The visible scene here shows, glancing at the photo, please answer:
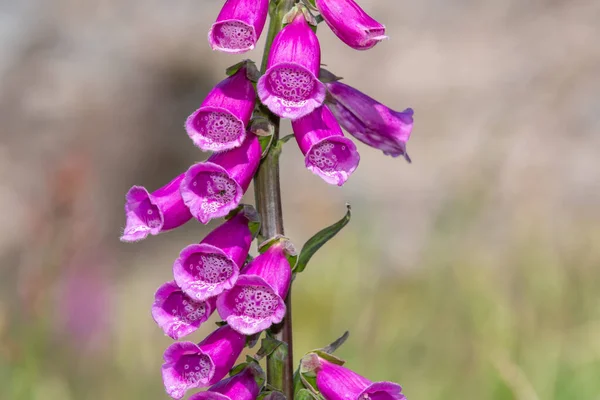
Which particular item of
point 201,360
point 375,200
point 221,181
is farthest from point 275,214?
point 375,200

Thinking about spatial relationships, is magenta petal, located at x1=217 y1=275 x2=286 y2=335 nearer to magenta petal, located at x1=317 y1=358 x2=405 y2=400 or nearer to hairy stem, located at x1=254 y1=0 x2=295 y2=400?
hairy stem, located at x1=254 y1=0 x2=295 y2=400

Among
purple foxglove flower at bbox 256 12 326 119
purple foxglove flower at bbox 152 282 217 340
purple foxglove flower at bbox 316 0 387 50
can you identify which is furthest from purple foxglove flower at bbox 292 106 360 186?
purple foxglove flower at bbox 152 282 217 340

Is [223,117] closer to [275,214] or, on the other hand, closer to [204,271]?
[275,214]

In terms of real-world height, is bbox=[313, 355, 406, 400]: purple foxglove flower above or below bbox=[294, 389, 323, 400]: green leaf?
above

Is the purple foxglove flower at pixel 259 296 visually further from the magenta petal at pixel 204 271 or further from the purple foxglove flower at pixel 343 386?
the purple foxglove flower at pixel 343 386

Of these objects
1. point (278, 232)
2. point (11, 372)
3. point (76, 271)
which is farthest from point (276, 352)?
point (76, 271)

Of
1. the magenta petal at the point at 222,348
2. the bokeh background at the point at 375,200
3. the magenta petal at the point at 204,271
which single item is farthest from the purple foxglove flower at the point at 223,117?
the bokeh background at the point at 375,200
